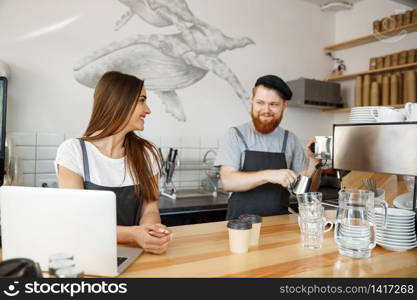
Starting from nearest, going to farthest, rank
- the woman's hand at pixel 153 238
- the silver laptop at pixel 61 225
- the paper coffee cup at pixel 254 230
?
1. the silver laptop at pixel 61 225
2. the woman's hand at pixel 153 238
3. the paper coffee cup at pixel 254 230

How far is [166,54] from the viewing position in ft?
10.7

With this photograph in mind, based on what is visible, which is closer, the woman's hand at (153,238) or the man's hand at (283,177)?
the woman's hand at (153,238)

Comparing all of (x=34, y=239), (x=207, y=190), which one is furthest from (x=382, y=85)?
(x=34, y=239)

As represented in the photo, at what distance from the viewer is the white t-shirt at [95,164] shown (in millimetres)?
1566

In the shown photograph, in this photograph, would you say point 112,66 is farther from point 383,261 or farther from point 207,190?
point 383,261

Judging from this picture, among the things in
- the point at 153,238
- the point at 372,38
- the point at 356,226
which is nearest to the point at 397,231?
the point at 356,226

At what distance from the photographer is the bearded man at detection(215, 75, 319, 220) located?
2.08 meters

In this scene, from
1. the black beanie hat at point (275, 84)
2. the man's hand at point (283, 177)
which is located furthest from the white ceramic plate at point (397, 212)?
the black beanie hat at point (275, 84)

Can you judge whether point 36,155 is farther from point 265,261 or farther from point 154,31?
point 265,261

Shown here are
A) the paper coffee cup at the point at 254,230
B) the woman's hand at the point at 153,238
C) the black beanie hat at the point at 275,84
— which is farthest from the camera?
the black beanie hat at the point at 275,84

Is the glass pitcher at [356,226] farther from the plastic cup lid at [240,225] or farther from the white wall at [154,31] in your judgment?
the white wall at [154,31]

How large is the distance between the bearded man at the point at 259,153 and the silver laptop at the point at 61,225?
1.10 m

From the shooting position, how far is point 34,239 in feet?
3.22

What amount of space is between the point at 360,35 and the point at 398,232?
→ 3393 mm
